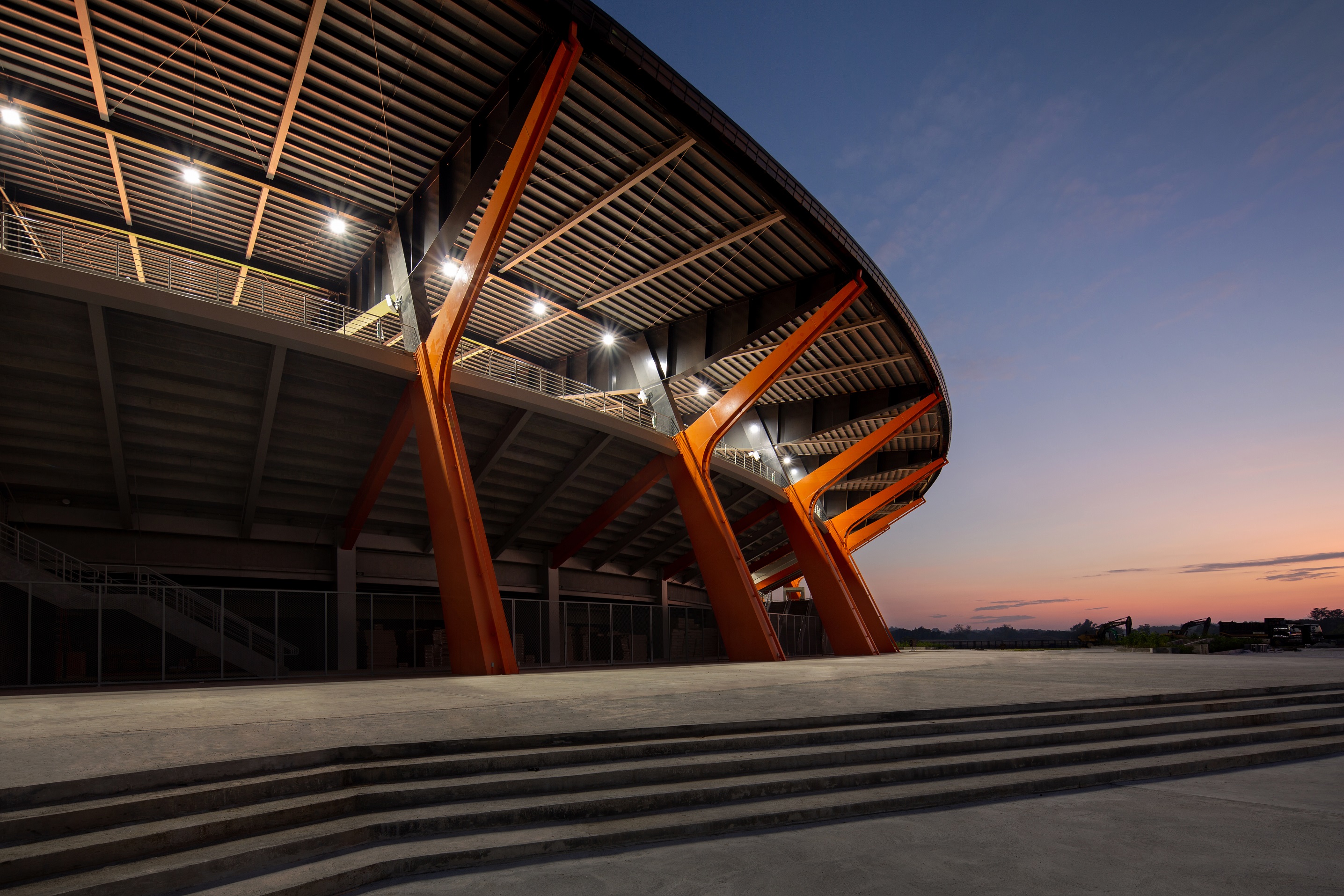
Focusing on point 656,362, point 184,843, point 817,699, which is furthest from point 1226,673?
point 656,362

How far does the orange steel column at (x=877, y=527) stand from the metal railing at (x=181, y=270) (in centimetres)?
3714

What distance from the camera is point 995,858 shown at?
166 inches

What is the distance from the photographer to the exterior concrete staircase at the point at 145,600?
16.1m

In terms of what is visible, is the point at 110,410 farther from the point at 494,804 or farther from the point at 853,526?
the point at 853,526

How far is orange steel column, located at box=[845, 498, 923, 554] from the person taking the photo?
5247cm

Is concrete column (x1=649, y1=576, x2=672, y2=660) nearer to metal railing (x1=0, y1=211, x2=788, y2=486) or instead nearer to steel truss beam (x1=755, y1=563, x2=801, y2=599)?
metal railing (x1=0, y1=211, x2=788, y2=486)

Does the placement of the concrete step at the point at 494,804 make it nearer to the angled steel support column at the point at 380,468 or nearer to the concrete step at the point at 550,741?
the concrete step at the point at 550,741

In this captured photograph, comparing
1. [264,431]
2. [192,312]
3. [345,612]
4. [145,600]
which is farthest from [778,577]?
[192,312]

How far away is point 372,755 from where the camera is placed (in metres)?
5.52

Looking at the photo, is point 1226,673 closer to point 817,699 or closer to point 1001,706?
point 1001,706

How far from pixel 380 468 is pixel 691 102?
12.1 m

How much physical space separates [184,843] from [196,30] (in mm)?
14070

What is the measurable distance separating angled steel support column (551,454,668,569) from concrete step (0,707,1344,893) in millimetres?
17994

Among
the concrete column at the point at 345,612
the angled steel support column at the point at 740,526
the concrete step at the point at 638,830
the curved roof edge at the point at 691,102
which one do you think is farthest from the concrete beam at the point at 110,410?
the angled steel support column at the point at 740,526
